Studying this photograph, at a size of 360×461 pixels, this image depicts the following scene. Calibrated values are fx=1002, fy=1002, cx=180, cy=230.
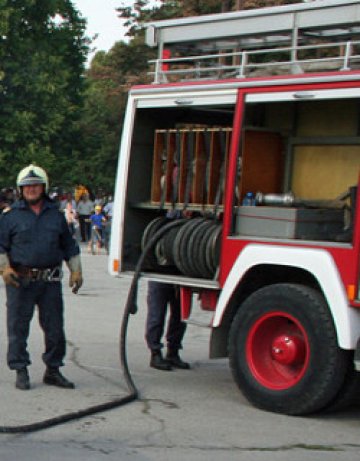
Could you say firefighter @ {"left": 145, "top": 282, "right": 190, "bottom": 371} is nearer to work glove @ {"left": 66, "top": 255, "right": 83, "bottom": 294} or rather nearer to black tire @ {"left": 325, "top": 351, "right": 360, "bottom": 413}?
work glove @ {"left": 66, "top": 255, "right": 83, "bottom": 294}

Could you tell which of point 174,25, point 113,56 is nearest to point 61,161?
point 113,56

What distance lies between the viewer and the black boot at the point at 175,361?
350 inches

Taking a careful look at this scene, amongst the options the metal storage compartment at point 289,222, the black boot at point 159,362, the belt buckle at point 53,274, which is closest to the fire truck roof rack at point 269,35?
the metal storage compartment at point 289,222

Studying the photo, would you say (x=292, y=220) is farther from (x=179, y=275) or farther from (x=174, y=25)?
(x=174, y=25)

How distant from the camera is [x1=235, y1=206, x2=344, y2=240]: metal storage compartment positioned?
7.16m

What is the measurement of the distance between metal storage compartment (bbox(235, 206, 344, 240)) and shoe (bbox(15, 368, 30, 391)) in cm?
195

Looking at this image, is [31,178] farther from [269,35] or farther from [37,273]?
[269,35]

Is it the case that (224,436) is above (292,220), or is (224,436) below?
below

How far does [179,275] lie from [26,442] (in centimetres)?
255

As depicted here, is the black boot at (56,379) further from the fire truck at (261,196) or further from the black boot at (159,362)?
the black boot at (159,362)

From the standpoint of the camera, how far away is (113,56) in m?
39.2

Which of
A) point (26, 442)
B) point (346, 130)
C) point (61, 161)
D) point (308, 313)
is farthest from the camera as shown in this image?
point (61, 161)

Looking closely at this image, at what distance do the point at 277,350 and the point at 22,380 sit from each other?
1.97m

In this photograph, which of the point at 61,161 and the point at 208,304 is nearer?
the point at 208,304
